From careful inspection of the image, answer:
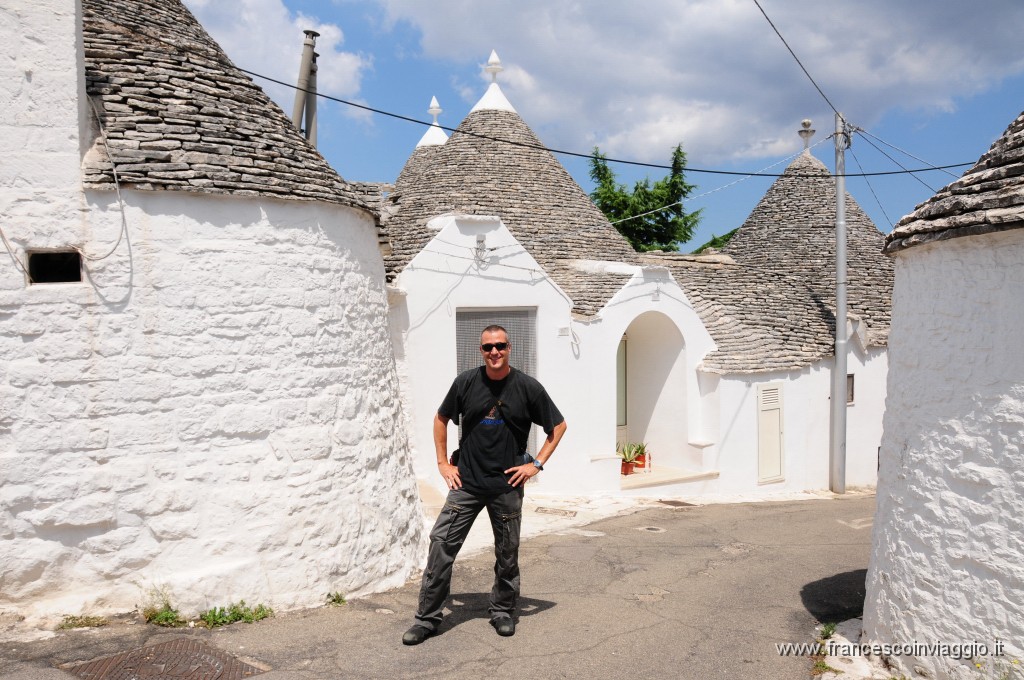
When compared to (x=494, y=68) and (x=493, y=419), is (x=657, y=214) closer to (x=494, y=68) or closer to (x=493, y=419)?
(x=494, y=68)

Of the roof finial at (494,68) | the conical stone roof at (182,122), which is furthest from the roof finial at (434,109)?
the conical stone roof at (182,122)

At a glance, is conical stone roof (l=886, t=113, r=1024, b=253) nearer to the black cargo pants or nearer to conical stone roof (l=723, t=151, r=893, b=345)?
the black cargo pants

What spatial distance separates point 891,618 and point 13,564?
17.5 feet

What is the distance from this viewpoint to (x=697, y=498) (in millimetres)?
13320

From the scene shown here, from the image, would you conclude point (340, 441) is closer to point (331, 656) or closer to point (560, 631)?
point (331, 656)

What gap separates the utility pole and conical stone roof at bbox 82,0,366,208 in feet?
35.2

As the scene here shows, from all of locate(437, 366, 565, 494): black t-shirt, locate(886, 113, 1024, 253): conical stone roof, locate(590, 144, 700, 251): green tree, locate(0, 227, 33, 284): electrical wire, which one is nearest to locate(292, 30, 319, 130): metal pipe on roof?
locate(0, 227, 33, 284): electrical wire

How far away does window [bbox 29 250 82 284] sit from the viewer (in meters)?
5.29

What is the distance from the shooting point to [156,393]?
17.6 feet

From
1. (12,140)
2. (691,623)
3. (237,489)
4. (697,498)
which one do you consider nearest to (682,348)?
(697,498)

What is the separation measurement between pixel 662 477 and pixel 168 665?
10.0 metres

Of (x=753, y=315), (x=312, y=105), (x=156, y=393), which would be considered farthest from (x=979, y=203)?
(x=753, y=315)

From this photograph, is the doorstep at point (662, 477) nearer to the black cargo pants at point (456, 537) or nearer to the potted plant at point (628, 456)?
the potted plant at point (628, 456)

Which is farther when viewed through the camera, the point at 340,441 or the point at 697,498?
the point at 697,498
